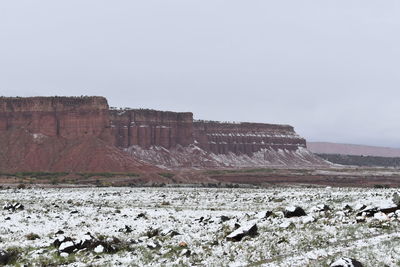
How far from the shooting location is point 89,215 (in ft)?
99.3

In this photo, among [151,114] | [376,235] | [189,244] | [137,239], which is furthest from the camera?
[151,114]

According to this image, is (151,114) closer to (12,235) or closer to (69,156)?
(69,156)

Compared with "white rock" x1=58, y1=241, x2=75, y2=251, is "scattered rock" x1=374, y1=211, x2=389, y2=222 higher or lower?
higher

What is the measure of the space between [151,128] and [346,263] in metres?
155

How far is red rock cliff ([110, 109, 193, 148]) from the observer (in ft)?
529

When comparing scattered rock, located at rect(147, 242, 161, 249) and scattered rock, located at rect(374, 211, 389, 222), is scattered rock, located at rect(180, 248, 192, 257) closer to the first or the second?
scattered rock, located at rect(147, 242, 161, 249)

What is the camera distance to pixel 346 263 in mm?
13969

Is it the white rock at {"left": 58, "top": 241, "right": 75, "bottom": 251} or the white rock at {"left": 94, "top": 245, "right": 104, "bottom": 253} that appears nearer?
the white rock at {"left": 94, "top": 245, "right": 104, "bottom": 253}

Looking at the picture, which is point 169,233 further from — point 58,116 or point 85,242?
point 58,116

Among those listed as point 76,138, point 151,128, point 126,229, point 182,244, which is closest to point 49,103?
point 76,138

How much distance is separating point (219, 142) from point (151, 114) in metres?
36.5

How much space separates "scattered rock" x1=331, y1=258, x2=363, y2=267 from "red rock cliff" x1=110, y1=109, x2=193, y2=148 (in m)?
143

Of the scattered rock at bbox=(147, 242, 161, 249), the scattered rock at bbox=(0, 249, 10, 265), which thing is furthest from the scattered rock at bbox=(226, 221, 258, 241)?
the scattered rock at bbox=(0, 249, 10, 265)

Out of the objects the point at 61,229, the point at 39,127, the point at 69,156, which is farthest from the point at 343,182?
the point at 61,229
